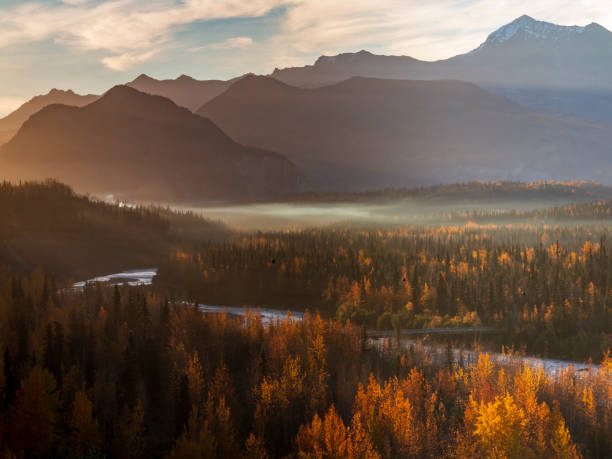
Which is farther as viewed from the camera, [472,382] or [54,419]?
[472,382]

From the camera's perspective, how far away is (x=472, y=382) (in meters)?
157

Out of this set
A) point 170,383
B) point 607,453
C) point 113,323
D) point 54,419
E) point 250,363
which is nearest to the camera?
point 54,419

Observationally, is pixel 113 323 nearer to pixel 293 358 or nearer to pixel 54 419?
pixel 293 358

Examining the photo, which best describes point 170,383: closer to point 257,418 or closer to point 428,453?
point 257,418

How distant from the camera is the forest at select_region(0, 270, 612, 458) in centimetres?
11700

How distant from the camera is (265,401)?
13288 centimetres

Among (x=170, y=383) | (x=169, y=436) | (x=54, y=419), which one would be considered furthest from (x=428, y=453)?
(x=54, y=419)

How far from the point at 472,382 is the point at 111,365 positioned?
3357 inches

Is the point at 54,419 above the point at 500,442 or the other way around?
above

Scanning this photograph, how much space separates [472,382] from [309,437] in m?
53.0

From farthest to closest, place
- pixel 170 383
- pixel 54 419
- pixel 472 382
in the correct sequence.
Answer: pixel 472 382
pixel 170 383
pixel 54 419

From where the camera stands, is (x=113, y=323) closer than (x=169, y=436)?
No

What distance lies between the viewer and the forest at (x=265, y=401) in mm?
117000

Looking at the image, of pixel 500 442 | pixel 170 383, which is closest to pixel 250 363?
pixel 170 383
